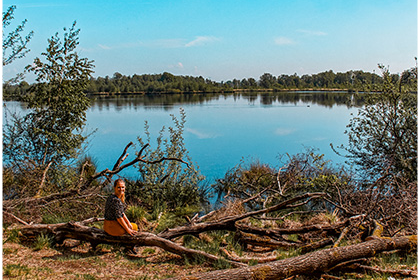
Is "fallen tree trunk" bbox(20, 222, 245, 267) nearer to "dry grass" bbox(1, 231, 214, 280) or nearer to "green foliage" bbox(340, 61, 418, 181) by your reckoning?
"dry grass" bbox(1, 231, 214, 280)

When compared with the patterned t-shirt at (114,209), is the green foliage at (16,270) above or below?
below

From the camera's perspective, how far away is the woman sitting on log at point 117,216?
638cm

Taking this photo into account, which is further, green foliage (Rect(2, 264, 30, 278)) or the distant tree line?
the distant tree line

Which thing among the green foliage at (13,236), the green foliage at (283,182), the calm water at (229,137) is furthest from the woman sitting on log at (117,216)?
the calm water at (229,137)

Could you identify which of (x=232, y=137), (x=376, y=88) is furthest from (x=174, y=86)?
(x=376, y=88)

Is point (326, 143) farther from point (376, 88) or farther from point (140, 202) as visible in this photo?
point (140, 202)

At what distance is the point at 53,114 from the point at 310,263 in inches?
290

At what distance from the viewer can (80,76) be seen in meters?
10.1

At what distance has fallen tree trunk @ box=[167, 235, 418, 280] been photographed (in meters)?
5.11

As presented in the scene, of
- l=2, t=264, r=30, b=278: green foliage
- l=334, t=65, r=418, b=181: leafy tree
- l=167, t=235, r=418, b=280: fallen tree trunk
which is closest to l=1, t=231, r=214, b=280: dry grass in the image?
l=2, t=264, r=30, b=278: green foliage

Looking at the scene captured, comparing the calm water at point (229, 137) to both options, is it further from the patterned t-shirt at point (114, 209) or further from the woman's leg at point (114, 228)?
the woman's leg at point (114, 228)

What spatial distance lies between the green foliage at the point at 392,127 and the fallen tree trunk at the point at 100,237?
22.4 feet

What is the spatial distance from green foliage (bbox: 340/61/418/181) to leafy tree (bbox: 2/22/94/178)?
846cm

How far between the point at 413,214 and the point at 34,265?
6.83 metres
